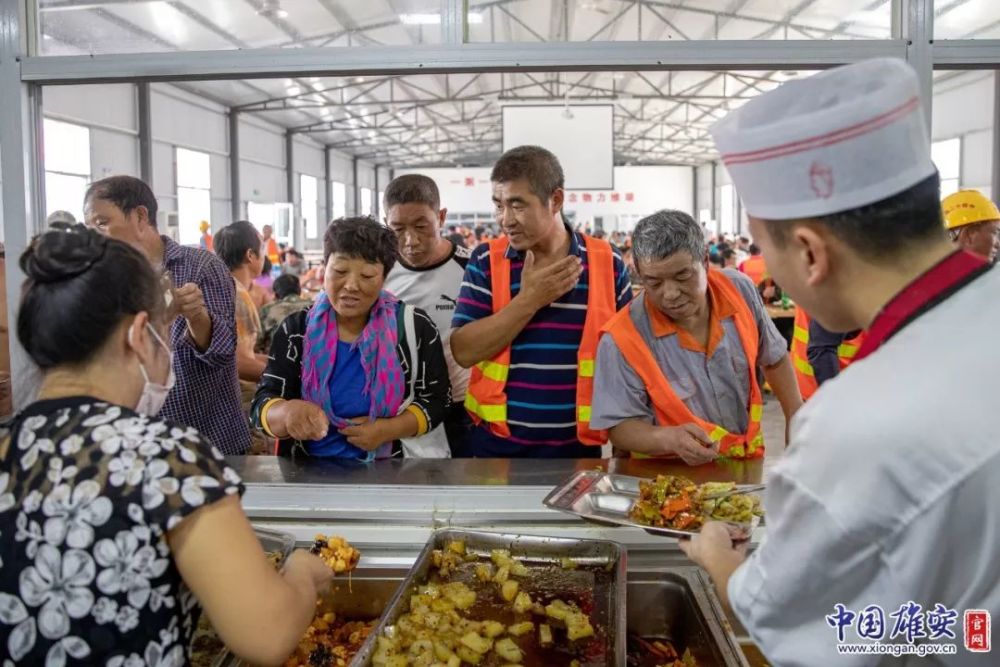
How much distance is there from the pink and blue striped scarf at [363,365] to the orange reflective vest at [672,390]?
598 mm

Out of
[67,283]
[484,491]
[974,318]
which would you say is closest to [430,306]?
[484,491]

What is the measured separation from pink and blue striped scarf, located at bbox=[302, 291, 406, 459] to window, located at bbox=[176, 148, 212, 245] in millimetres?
12706

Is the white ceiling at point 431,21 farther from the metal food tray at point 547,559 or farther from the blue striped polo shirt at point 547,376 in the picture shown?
the metal food tray at point 547,559

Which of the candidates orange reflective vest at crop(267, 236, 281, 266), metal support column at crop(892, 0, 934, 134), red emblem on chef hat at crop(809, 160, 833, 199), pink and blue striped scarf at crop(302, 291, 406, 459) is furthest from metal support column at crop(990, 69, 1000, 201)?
red emblem on chef hat at crop(809, 160, 833, 199)

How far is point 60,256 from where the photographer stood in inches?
39.8


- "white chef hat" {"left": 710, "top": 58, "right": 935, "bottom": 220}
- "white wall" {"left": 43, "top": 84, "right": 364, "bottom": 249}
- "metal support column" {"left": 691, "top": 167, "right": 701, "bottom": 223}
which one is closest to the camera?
"white chef hat" {"left": 710, "top": 58, "right": 935, "bottom": 220}

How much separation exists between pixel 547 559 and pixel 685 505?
1.06 ft

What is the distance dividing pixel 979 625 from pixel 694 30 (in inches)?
69.2

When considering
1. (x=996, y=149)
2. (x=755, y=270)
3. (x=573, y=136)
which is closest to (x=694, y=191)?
(x=996, y=149)

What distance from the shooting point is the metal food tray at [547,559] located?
149 cm

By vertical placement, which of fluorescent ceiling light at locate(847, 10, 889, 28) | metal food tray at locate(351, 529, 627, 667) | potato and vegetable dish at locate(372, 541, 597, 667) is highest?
fluorescent ceiling light at locate(847, 10, 889, 28)

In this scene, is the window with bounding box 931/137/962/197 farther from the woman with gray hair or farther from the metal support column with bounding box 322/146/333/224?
the metal support column with bounding box 322/146/333/224

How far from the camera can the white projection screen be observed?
7328 mm

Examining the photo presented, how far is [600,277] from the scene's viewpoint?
7.93ft
